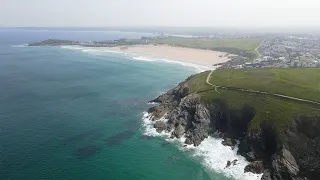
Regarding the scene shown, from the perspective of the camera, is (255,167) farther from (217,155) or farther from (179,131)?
(179,131)

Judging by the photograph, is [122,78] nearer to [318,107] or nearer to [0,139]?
[0,139]

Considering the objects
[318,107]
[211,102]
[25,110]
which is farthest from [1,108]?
[318,107]

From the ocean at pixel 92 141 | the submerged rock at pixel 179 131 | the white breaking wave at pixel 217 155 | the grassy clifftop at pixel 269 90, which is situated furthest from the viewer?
the submerged rock at pixel 179 131

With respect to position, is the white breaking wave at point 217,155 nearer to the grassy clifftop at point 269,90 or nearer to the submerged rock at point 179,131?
the submerged rock at point 179,131

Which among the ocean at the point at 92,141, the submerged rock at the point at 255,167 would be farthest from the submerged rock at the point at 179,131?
the submerged rock at the point at 255,167

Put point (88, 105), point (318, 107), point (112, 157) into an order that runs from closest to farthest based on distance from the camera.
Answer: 1. point (112, 157)
2. point (318, 107)
3. point (88, 105)

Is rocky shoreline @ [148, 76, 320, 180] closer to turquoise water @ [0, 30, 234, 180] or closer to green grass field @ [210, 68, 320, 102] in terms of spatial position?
turquoise water @ [0, 30, 234, 180]

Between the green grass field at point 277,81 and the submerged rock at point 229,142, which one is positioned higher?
the green grass field at point 277,81
